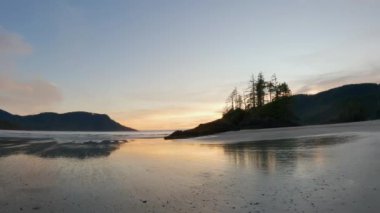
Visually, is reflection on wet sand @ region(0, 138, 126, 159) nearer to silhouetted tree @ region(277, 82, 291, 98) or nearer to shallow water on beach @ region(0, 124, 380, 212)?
shallow water on beach @ region(0, 124, 380, 212)

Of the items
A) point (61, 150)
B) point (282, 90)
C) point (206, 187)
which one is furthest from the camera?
point (282, 90)

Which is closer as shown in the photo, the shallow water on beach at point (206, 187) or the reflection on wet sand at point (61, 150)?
the shallow water on beach at point (206, 187)

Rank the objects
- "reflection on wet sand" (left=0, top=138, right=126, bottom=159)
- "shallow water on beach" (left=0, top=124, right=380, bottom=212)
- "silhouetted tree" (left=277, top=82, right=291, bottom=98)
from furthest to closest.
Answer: "silhouetted tree" (left=277, top=82, right=291, bottom=98)
"reflection on wet sand" (left=0, top=138, right=126, bottom=159)
"shallow water on beach" (left=0, top=124, right=380, bottom=212)

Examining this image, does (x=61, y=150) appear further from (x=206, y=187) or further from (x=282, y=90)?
(x=282, y=90)

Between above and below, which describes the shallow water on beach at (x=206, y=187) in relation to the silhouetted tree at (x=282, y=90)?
below

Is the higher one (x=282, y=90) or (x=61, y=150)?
(x=282, y=90)

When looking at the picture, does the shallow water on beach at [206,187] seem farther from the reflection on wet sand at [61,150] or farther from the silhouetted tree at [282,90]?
the silhouetted tree at [282,90]

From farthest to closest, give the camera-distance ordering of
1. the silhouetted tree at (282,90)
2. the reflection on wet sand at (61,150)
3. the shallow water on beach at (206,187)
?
the silhouetted tree at (282,90)
the reflection on wet sand at (61,150)
the shallow water on beach at (206,187)

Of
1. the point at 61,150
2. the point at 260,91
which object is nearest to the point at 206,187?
the point at 61,150

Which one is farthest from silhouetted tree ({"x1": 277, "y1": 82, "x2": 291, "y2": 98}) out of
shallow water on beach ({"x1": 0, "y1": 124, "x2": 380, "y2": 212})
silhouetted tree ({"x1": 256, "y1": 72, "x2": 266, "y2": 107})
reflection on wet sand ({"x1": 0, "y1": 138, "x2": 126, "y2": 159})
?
shallow water on beach ({"x1": 0, "y1": 124, "x2": 380, "y2": 212})

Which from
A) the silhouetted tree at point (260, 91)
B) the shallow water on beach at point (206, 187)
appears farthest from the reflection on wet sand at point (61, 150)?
the silhouetted tree at point (260, 91)

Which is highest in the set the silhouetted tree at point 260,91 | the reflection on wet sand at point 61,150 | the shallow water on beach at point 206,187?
the silhouetted tree at point 260,91

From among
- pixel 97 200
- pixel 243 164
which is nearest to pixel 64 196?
pixel 97 200

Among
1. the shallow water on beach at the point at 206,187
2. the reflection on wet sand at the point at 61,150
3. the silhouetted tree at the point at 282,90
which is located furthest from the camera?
the silhouetted tree at the point at 282,90
